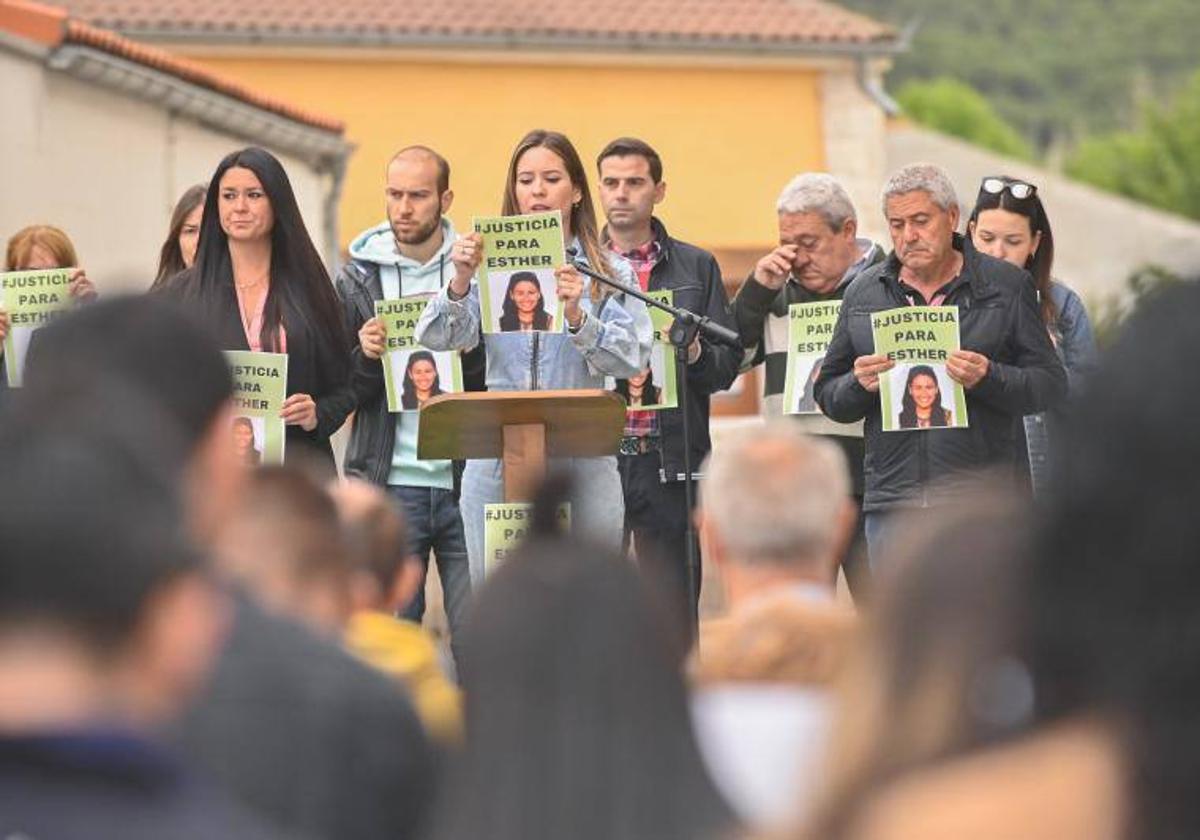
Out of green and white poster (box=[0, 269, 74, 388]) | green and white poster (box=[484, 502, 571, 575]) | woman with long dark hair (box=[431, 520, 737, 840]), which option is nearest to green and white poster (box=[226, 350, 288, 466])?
green and white poster (box=[484, 502, 571, 575])

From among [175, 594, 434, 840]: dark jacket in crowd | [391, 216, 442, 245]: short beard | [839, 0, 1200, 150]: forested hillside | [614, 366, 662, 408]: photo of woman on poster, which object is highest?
[839, 0, 1200, 150]: forested hillside

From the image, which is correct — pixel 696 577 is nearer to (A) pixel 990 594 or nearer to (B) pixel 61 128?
(A) pixel 990 594

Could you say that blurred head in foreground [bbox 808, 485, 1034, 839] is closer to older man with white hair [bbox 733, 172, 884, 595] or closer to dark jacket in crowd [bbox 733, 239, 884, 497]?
older man with white hair [bbox 733, 172, 884, 595]

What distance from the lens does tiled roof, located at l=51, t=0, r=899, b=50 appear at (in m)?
30.1

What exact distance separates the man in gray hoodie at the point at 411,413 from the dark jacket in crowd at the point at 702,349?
30.7 inches

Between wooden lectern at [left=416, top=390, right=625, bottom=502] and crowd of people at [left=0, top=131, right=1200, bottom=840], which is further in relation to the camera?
wooden lectern at [left=416, top=390, right=625, bottom=502]

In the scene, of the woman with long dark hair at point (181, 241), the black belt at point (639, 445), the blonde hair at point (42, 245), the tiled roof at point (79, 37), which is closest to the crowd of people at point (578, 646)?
the black belt at point (639, 445)

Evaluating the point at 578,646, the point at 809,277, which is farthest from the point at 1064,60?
the point at 578,646

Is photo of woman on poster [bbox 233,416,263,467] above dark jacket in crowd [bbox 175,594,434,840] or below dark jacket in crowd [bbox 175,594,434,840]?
above

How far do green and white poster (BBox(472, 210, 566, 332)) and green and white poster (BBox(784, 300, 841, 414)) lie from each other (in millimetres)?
1043

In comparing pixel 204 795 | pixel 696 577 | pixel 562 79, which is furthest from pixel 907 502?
pixel 562 79

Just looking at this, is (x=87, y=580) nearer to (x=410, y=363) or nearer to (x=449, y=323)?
(x=449, y=323)

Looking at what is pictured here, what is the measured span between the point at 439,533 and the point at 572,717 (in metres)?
6.46

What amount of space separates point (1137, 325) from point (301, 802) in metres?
A: 1.94
